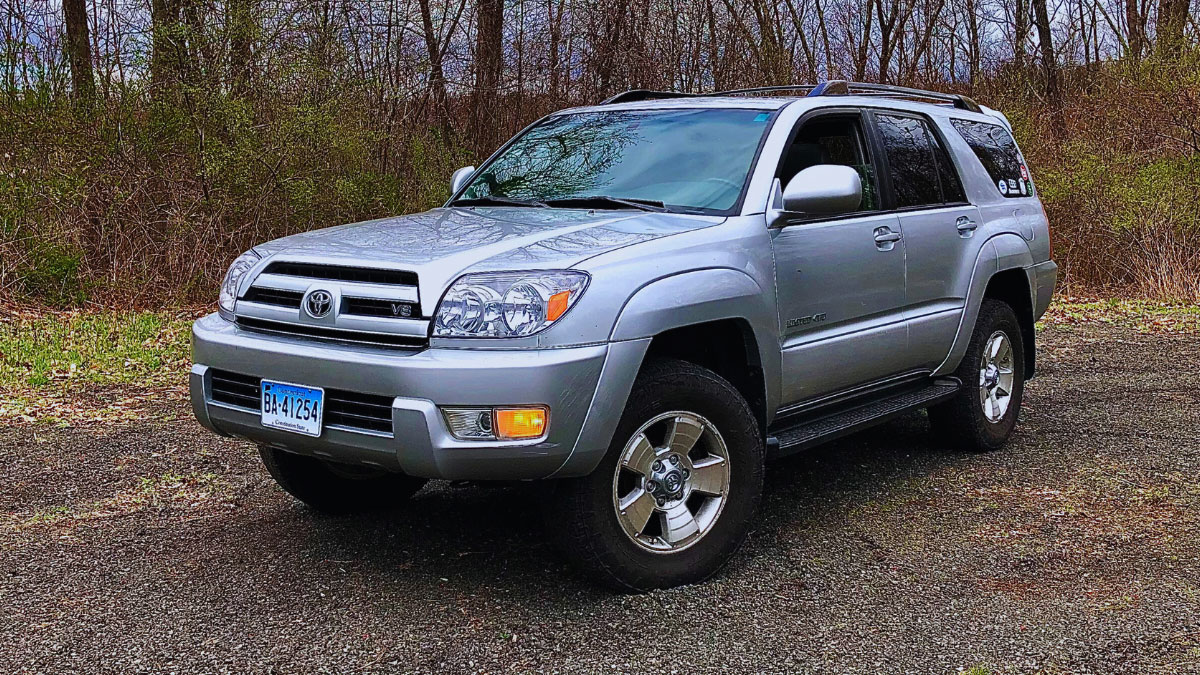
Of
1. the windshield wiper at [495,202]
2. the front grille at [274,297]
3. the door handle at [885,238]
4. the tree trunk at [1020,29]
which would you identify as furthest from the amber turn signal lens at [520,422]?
the tree trunk at [1020,29]

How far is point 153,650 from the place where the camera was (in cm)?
354

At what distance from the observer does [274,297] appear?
3.99m

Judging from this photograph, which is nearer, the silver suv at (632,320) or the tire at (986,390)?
the silver suv at (632,320)

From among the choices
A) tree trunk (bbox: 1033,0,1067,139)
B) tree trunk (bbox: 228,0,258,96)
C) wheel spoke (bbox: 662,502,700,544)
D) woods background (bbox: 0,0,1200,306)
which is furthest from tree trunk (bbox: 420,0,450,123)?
wheel spoke (bbox: 662,502,700,544)

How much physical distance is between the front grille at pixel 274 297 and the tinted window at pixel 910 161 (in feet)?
8.88

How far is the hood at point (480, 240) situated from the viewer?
3.68m

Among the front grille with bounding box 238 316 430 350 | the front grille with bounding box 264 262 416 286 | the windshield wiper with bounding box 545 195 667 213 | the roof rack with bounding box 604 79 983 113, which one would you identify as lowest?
the front grille with bounding box 238 316 430 350

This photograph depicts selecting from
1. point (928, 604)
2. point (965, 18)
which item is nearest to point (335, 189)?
point (928, 604)

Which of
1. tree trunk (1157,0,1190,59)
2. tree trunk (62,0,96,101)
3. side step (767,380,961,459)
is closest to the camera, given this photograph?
side step (767,380,961,459)

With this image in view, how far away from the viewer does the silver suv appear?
3.56 meters

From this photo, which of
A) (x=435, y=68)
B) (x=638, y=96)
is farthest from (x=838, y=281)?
(x=435, y=68)

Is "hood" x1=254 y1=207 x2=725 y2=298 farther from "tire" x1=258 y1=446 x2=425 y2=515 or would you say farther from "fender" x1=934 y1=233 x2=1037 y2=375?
"fender" x1=934 y1=233 x2=1037 y2=375

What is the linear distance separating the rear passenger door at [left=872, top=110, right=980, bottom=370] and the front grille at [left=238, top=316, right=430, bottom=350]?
8.00ft

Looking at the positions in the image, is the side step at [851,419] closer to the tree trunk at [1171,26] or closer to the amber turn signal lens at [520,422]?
the amber turn signal lens at [520,422]
